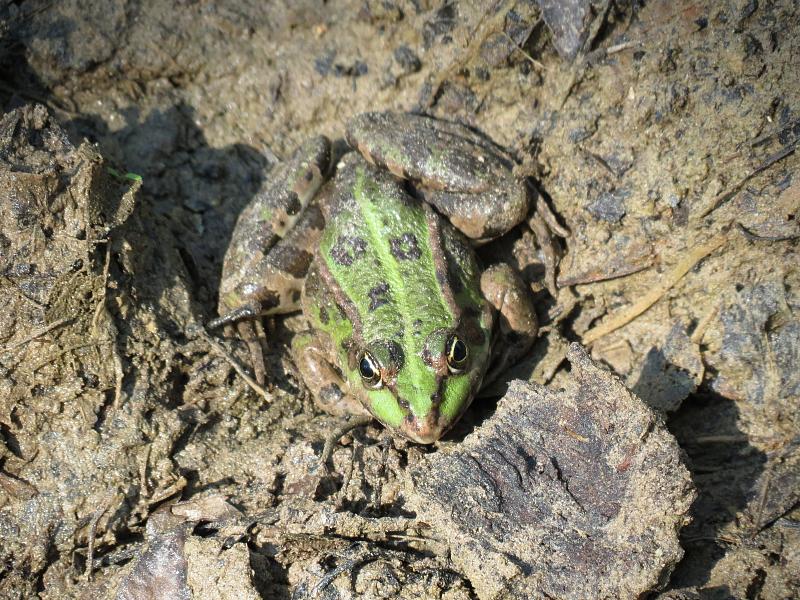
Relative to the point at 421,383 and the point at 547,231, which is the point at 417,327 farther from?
the point at 547,231

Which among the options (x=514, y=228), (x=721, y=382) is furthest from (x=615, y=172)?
(x=721, y=382)

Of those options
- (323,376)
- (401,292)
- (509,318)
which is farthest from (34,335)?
(509,318)

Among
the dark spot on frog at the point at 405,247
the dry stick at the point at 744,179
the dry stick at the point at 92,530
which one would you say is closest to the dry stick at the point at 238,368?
the dry stick at the point at 92,530

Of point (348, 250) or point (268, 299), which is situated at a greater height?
point (348, 250)

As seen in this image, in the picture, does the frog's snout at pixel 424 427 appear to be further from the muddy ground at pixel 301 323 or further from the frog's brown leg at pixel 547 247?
the frog's brown leg at pixel 547 247

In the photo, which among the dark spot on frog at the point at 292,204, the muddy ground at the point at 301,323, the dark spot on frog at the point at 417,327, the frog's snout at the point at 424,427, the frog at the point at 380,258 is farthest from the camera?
the dark spot on frog at the point at 292,204

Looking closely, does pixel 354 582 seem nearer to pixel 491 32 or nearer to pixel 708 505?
pixel 708 505
